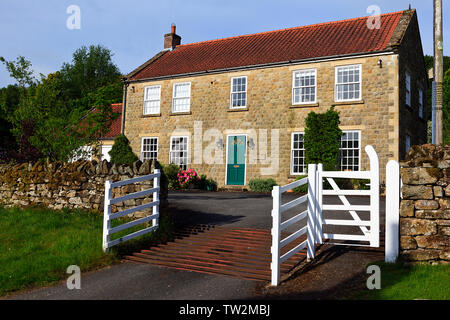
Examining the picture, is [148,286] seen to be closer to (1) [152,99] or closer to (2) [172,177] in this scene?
(2) [172,177]

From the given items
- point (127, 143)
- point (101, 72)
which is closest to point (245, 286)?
point (127, 143)

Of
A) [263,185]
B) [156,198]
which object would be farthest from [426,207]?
[263,185]

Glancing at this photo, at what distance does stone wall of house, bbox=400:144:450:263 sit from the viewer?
5.93m

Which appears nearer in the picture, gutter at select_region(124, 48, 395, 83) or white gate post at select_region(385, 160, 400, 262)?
white gate post at select_region(385, 160, 400, 262)

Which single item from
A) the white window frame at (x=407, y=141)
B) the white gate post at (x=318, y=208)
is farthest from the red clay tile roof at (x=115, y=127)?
the white gate post at (x=318, y=208)

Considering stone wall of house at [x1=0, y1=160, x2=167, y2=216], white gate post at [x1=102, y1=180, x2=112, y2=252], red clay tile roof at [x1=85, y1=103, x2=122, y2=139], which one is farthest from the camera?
red clay tile roof at [x1=85, y1=103, x2=122, y2=139]

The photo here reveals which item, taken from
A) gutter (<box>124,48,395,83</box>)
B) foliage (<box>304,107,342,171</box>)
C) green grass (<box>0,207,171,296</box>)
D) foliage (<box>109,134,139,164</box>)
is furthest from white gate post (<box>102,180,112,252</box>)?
foliage (<box>109,134,139,164</box>)

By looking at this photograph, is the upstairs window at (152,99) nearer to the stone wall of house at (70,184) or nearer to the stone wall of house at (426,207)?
the stone wall of house at (70,184)

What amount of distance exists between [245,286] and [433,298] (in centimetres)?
242

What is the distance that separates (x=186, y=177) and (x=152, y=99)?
5.77 m

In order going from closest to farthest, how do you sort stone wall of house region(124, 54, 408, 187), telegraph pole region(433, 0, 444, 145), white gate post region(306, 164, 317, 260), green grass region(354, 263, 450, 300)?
green grass region(354, 263, 450, 300) < white gate post region(306, 164, 317, 260) < telegraph pole region(433, 0, 444, 145) < stone wall of house region(124, 54, 408, 187)

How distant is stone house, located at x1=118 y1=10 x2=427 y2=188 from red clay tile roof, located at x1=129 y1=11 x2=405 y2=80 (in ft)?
0.22

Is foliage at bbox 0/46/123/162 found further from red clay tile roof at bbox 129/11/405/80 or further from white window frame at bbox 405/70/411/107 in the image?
white window frame at bbox 405/70/411/107

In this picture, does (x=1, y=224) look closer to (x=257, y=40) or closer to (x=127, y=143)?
(x=127, y=143)
